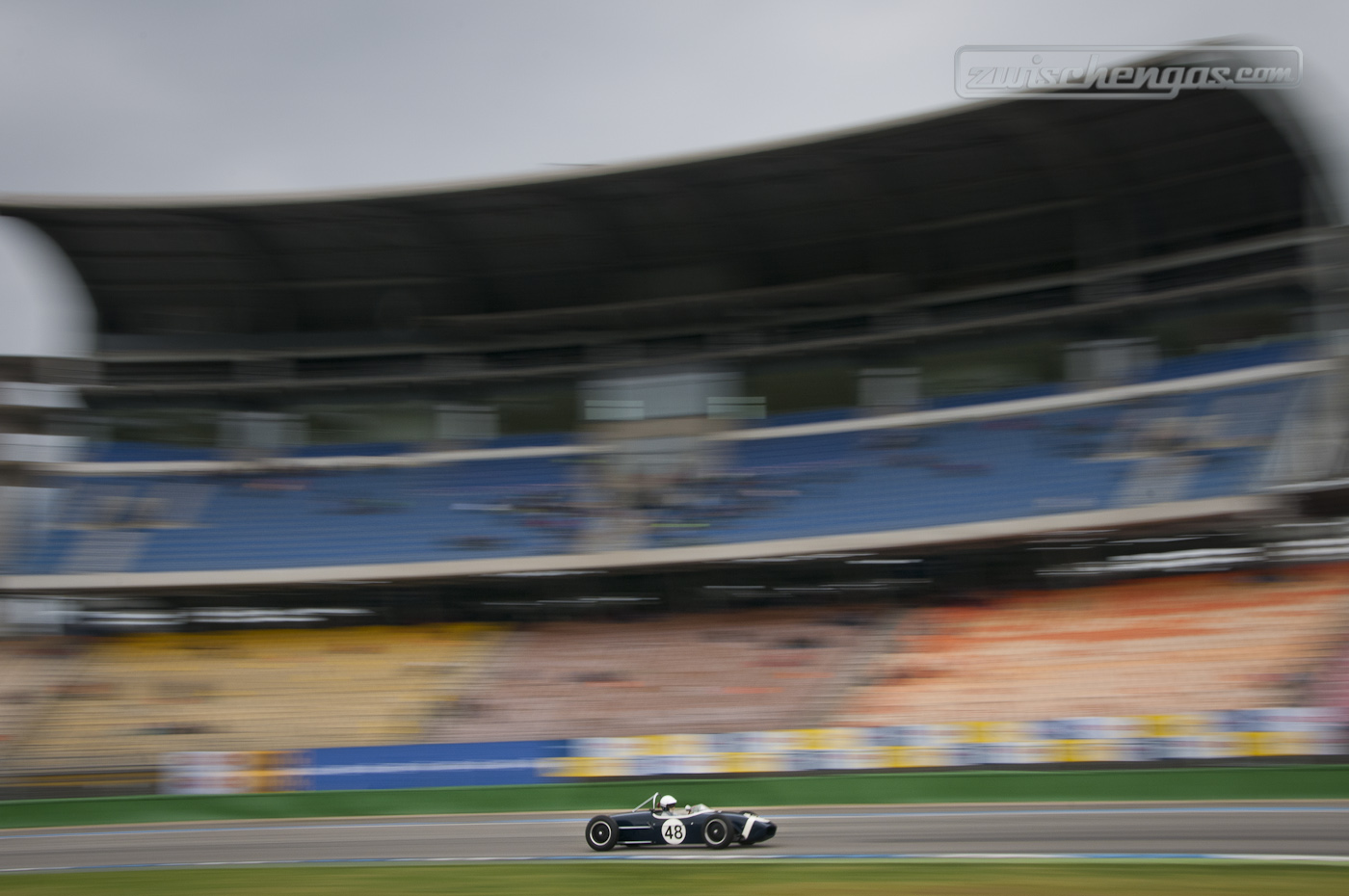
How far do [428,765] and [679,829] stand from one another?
994cm

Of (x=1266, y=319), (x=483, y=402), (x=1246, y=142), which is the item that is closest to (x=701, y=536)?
(x=483, y=402)

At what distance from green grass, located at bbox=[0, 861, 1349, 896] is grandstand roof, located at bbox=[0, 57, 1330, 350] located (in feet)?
61.4

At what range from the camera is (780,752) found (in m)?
22.7

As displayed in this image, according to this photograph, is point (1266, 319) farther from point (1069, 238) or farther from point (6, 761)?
point (6, 761)

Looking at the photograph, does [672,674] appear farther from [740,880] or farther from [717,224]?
[740,880]

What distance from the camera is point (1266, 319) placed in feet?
91.0

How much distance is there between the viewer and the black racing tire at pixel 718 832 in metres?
15.5

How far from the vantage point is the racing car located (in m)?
15.5

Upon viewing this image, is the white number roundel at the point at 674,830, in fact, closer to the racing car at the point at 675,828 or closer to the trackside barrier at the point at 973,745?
the racing car at the point at 675,828

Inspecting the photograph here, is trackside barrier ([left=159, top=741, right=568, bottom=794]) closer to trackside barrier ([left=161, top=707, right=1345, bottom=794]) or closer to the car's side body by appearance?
trackside barrier ([left=161, top=707, right=1345, bottom=794])

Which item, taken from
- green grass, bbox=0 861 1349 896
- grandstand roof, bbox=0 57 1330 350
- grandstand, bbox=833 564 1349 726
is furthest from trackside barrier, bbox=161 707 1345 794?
grandstand roof, bbox=0 57 1330 350

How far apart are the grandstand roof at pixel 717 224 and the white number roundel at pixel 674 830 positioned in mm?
17655

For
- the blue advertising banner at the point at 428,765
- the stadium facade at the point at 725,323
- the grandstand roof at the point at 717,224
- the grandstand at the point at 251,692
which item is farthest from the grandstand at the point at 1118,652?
the grandstand at the point at 251,692

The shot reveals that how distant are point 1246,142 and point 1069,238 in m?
4.53
